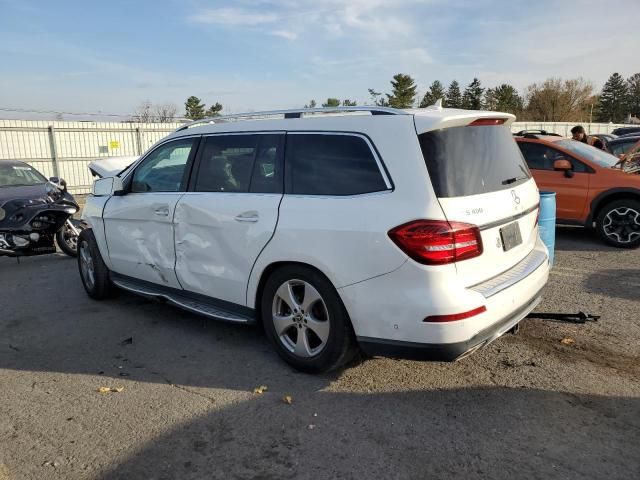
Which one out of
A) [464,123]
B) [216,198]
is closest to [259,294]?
[216,198]

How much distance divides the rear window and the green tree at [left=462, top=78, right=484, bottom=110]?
5885 centimetres

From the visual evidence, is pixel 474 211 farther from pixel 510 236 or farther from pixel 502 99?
pixel 502 99

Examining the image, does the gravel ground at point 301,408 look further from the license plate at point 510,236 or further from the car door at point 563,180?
the car door at point 563,180

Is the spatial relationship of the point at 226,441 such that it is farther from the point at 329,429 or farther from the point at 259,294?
the point at 259,294

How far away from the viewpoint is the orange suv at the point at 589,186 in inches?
311

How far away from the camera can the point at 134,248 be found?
524 cm

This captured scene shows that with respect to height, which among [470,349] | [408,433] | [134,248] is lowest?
[408,433]

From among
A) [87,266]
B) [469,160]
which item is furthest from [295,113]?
[87,266]

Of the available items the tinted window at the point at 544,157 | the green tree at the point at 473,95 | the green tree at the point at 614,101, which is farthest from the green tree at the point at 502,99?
the tinted window at the point at 544,157

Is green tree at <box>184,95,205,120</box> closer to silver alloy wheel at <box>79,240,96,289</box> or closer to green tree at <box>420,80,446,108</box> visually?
green tree at <box>420,80,446,108</box>

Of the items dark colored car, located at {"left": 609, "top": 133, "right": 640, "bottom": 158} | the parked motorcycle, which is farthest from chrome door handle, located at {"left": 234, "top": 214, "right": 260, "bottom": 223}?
dark colored car, located at {"left": 609, "top": 133, "right": 640, "bottom": 158}

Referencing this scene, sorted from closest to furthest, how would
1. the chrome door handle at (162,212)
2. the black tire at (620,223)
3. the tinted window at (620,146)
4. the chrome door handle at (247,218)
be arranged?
the chrome door handle at (247,218), the chrome door handle at (162,212), the black tire at (620,223), the tinted window at (620,146)

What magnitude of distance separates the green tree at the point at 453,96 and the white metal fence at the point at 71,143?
172ft

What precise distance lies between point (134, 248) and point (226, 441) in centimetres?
265
